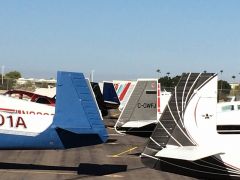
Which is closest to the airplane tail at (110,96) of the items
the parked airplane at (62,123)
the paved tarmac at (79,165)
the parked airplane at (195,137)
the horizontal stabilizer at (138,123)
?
the paved tarmac at (79,165)

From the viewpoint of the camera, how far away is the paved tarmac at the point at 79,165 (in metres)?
12.6

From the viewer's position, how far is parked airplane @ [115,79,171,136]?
52.6 ft

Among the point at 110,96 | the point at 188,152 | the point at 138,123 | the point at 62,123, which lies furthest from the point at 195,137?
the point at 110,96

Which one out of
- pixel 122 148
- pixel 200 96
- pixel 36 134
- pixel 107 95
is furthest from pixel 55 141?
pixel 107 95

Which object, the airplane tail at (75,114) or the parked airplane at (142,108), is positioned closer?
the airplane tail at (75,114)

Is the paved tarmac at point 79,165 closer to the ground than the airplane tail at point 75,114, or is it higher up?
closer to the ground

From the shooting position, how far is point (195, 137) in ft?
29.8

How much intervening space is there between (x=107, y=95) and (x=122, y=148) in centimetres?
1567

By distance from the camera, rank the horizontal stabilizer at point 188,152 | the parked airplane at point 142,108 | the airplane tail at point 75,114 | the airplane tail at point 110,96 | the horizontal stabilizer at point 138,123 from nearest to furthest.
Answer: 1. the horizontal stabilizer at point 188,152
2. the airplane tail at point 75,114
3. the horizontal stabilizer at point 138,123
4. the parked airplane at point 142,108
5. the airplane tail at point 110,96

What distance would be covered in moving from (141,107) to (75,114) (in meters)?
4.73

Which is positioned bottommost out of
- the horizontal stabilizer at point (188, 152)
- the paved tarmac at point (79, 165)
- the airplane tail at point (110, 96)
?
the paved tarmac at point (79, 165)

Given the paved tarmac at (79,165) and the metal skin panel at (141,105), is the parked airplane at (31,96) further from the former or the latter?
the metal skin panel at (141,105)

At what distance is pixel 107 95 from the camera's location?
1341 inches

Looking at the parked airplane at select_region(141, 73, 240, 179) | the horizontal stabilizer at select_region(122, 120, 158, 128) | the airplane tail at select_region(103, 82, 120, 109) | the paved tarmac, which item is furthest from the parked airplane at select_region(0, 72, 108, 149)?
the airplane tail at select_region(103, 82, 120, 109)
